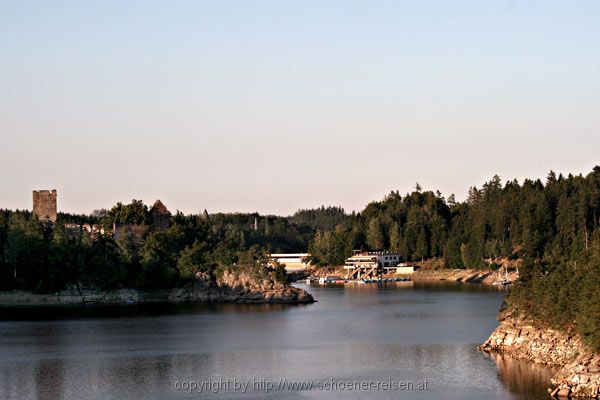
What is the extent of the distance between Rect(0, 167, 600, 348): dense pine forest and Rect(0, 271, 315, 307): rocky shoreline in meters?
0.81

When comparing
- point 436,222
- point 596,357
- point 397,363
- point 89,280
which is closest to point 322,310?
point 89,280

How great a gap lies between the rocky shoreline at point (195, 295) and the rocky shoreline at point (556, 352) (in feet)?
142

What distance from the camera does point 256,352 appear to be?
183 feet

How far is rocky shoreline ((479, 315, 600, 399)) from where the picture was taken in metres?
38.2

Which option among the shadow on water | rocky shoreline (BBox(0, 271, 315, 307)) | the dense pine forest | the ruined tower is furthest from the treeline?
the shadow on water

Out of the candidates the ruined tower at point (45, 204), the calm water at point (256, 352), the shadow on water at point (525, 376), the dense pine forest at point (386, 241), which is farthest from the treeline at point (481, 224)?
the shadow on water at point (525, 376)

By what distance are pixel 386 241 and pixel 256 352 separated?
9605 cm

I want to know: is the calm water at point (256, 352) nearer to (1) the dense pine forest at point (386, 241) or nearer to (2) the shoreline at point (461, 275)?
(1) the dense pine forest at point (386, 241)

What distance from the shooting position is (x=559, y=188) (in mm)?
128375

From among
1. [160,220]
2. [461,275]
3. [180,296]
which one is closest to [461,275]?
[461,275]

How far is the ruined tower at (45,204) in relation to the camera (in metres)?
109

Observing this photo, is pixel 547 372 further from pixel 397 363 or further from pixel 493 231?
pixel 493 231

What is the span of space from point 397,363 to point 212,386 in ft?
33.9

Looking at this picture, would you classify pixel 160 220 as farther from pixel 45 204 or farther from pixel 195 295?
pixel 195 295
